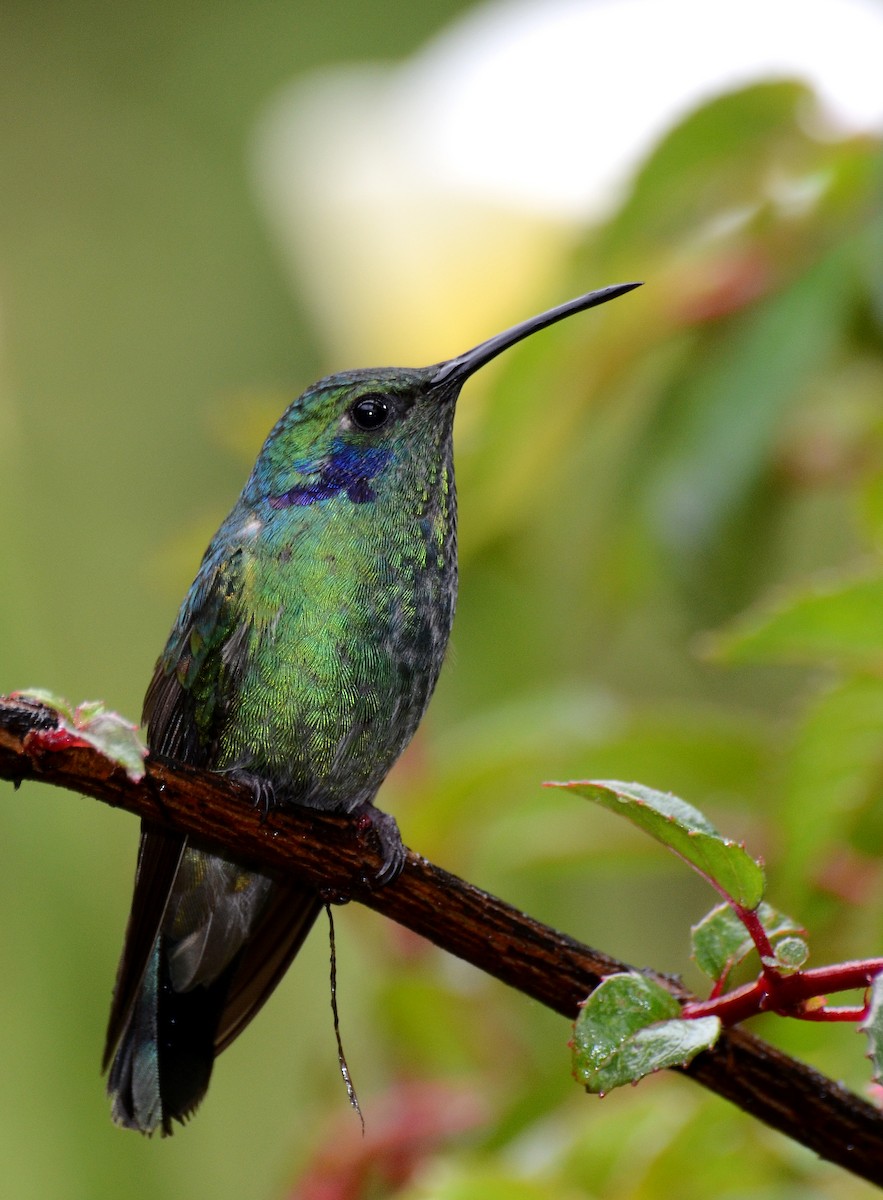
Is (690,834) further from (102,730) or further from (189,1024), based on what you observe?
(189,1024)

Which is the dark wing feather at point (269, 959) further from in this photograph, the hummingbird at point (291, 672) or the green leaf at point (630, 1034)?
the green leaf at point (630, 1034)

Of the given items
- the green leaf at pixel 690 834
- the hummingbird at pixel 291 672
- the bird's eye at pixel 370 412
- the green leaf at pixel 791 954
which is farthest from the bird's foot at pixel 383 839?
the bird's eye at pixel 370 412

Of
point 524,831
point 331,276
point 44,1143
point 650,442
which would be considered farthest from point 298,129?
point 44,1143

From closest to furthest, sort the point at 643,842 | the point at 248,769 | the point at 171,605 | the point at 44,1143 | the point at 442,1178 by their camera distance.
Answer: the point at 442,1178 → the point at 248,769 → the point at 643,842 → the point at 44,1143 → the point at 171,605

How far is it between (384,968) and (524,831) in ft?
1.40

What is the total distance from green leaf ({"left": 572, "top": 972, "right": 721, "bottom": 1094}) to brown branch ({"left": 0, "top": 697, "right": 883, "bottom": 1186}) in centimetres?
10

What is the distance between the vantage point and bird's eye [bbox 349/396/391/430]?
1999 mm

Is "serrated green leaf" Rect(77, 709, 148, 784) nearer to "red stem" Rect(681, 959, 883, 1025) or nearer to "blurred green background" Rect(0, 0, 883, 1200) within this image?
"red stem" Rect(681, 959, 883, 1025)

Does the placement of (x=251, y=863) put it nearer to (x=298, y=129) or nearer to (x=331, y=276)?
(x=331, y=276)

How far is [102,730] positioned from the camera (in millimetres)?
1038

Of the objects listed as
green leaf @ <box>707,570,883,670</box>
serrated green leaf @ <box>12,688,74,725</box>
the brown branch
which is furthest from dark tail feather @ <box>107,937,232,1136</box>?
green leaf @ <box>707,570,883,670</box>

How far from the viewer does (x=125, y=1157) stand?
3275mm

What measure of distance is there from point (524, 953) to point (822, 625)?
1.59 feet

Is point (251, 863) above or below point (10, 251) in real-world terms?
below
